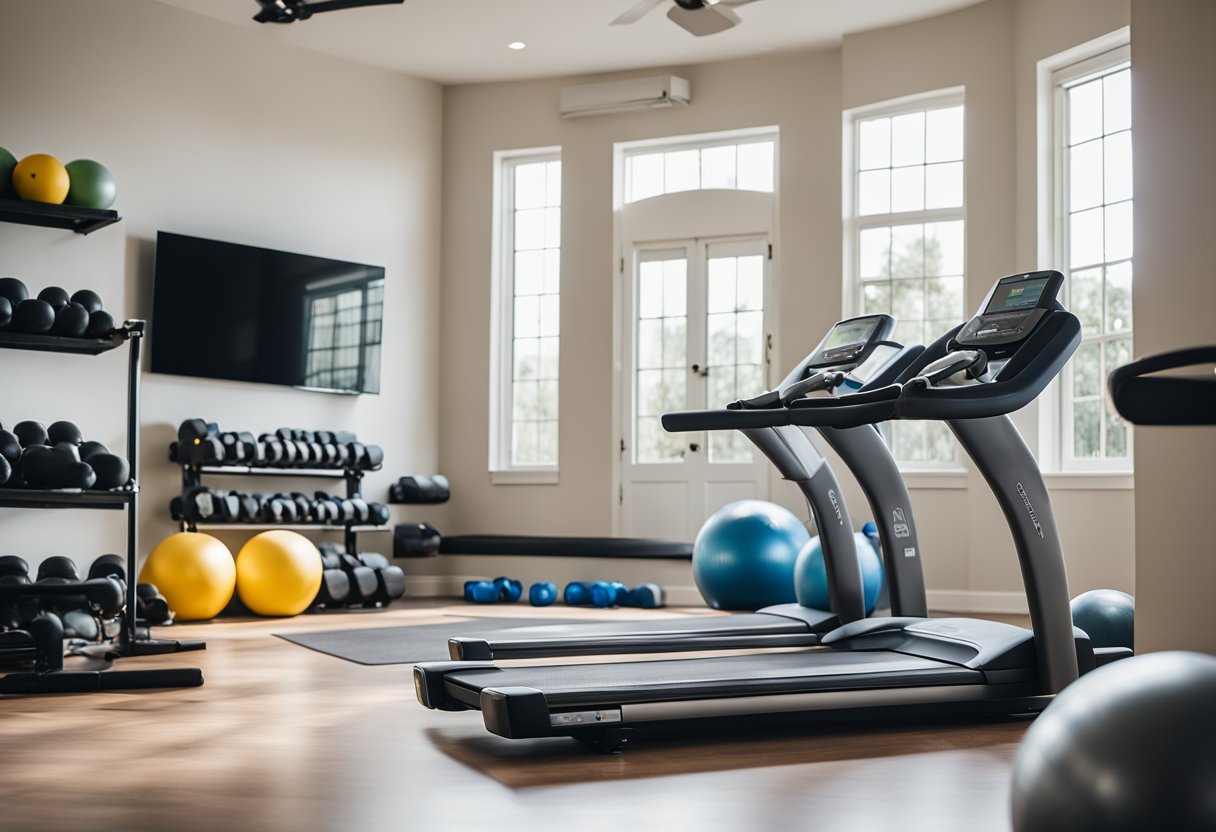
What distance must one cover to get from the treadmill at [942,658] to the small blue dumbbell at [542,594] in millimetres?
4312

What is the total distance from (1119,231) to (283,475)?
5.33 meters

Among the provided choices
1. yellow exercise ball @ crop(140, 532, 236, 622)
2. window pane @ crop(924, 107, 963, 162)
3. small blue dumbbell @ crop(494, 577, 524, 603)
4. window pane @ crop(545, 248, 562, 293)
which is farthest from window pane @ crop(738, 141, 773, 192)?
yellow exercise ball @ crop(140, 532, 236, 622)

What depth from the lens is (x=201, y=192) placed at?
796cm

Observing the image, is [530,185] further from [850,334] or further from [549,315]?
[850,334]

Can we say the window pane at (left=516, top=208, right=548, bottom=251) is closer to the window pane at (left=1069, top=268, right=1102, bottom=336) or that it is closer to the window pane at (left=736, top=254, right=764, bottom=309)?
the window pane at (left=736, top=254, right=764, bottom=309)

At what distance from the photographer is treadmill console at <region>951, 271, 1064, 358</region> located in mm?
3891

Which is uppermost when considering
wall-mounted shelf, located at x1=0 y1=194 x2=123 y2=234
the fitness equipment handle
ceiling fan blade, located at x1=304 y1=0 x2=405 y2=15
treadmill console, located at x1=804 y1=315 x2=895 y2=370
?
ceiling fan blade, located at x1=304 y1=0 x2=405 y2=15

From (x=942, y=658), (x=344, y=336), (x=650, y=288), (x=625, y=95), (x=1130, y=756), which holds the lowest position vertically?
(x=942, y=658)

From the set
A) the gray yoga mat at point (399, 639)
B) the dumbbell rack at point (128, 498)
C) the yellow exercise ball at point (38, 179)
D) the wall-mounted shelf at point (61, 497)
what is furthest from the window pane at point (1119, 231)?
the yellow exercise ball at point (38, 179)

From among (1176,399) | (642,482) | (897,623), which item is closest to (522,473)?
(642,482)

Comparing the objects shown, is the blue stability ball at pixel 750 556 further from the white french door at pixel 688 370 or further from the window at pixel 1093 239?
the window at pixel 1093 239

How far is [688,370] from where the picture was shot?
28.8 feet

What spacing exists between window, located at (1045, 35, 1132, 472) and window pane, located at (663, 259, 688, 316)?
8.41 feet

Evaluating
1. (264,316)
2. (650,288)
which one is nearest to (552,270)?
(650,288)
